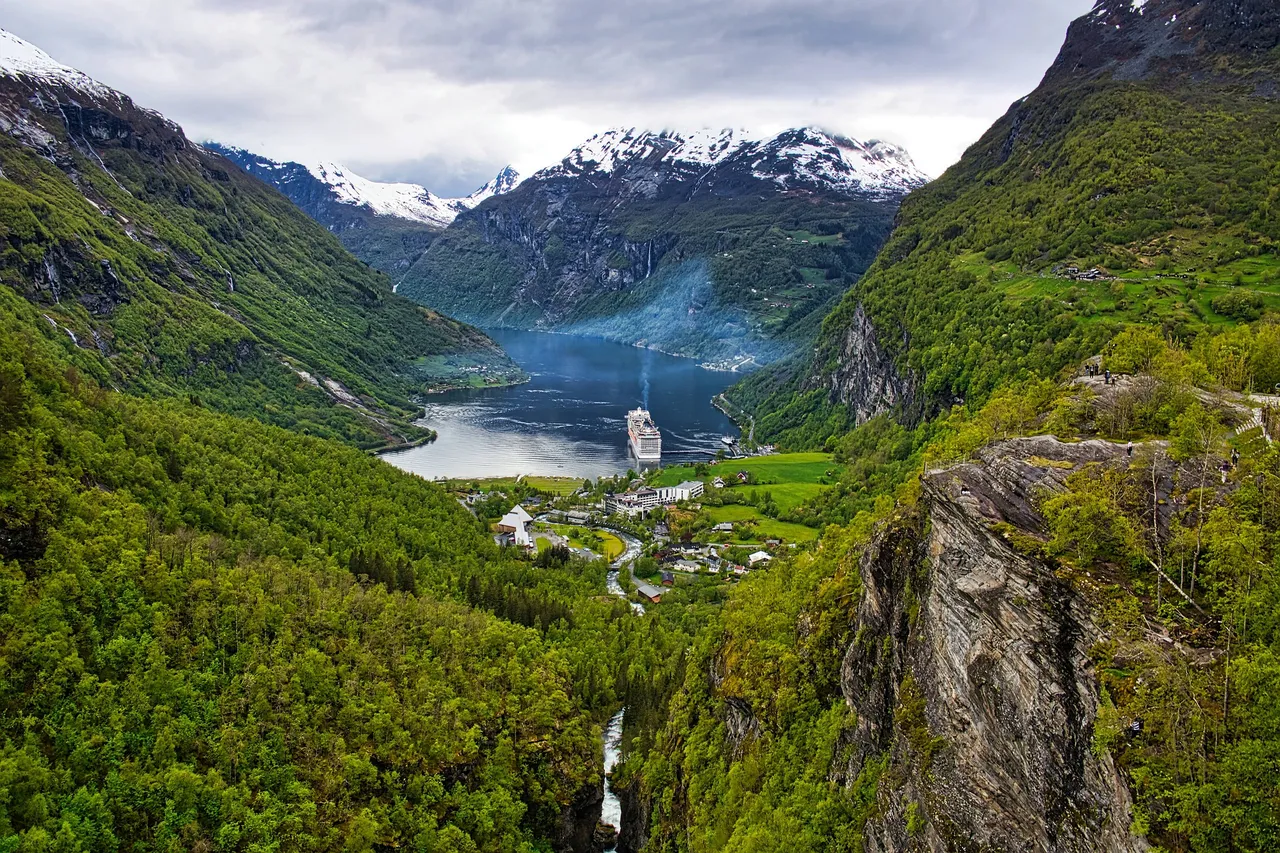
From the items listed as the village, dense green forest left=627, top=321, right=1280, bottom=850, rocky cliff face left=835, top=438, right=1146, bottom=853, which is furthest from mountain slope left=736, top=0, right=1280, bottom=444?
rocky cliff face left=835, top=438, right=1146, bottom=853

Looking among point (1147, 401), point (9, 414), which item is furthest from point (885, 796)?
point (9, 414)

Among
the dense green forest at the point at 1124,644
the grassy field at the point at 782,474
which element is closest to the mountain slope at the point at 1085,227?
the grassy field at the point at 782,474

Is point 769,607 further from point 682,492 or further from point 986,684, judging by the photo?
point 682,492

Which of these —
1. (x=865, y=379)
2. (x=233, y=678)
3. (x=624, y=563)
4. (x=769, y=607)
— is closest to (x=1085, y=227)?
(x=865, y=379)

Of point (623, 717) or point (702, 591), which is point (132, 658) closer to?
point (623, 717)

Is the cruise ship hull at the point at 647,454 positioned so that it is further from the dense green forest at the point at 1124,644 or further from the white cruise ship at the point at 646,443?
the dense green forest at the point at 1124,644
